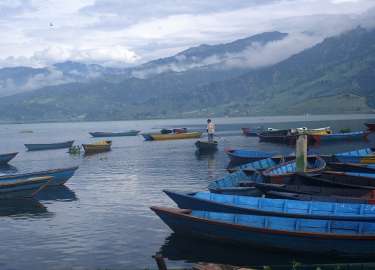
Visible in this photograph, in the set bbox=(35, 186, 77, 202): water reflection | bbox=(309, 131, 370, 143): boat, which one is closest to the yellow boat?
bbox=(309, 131, 370, 143): boat

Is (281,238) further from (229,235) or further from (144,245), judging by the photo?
(144,245)

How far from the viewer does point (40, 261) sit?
2697cm

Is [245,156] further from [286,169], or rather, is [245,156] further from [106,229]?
[106,229]

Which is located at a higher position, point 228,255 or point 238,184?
point 238,184

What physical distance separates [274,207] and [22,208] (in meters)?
23.1

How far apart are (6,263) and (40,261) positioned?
6.19 ft

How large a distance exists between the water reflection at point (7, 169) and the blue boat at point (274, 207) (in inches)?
1960

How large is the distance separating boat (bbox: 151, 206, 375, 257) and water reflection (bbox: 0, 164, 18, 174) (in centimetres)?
5081

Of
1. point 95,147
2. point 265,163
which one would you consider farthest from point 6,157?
point 265,163

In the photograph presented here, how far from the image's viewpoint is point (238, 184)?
1469 inches

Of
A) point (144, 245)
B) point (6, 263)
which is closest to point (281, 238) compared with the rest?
point (144, 245)

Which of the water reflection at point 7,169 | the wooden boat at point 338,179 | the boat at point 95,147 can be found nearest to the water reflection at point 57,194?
the wooden boat at point 338,179

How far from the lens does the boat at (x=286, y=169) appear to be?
37562 millimetres

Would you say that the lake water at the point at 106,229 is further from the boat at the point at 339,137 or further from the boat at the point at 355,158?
the boat at the point at 339,137
